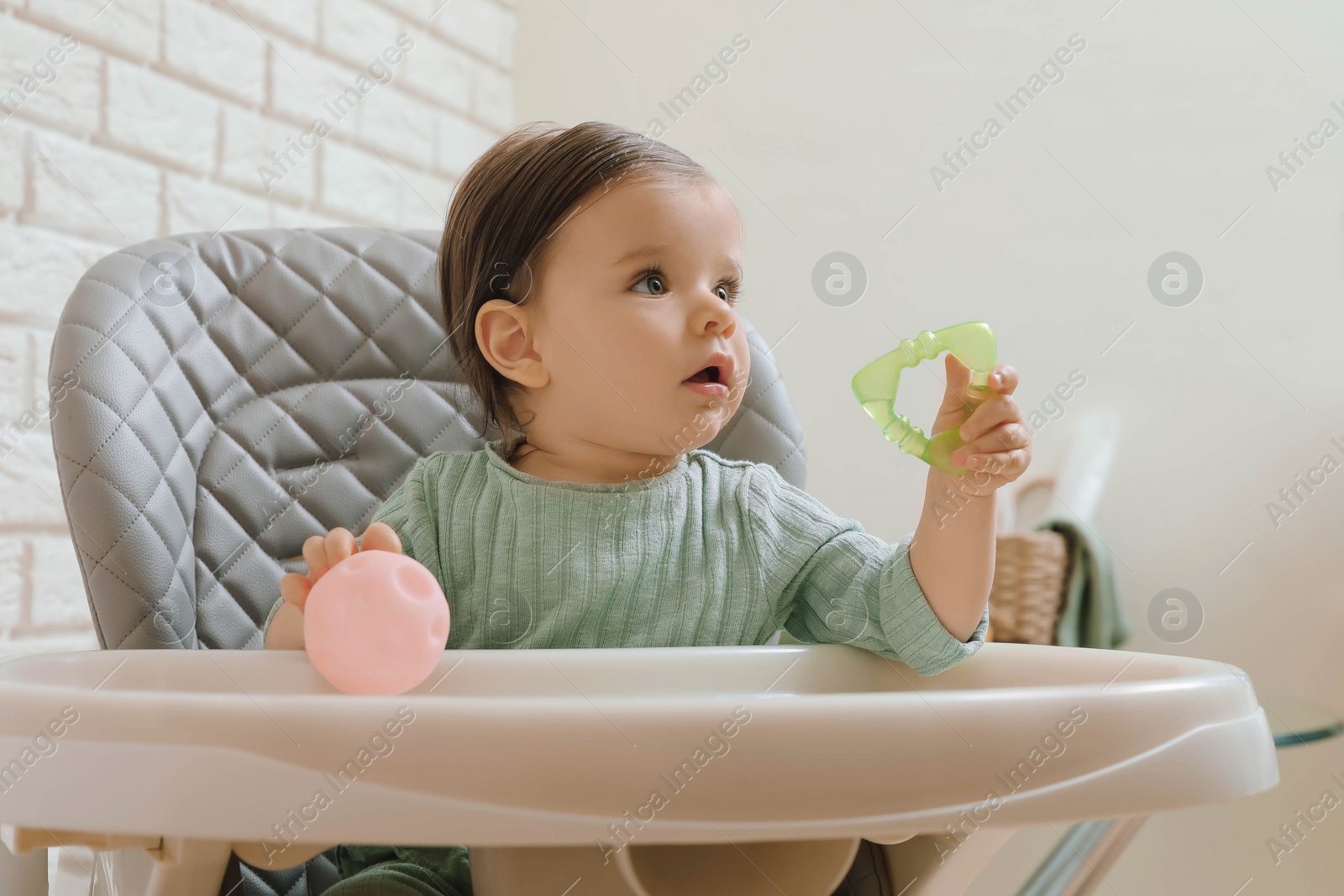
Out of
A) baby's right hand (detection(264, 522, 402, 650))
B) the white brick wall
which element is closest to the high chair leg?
baby's right hand (detection(264, 522, 402, 650))

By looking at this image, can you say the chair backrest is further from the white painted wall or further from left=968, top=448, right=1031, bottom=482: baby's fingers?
the white painted wall

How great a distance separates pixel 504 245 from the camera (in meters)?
0.82

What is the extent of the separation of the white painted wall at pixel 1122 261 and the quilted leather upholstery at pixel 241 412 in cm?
62

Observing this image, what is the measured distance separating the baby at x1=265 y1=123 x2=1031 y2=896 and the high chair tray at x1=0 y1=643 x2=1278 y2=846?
255 millimetres

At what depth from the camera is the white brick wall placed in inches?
42.3

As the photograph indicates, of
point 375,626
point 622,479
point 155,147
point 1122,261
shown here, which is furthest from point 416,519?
point 1122,261

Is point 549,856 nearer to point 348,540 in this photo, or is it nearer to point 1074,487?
point 348,540

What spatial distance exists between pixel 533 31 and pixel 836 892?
159 centimetres

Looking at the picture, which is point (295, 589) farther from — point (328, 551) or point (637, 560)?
point (637, 560)

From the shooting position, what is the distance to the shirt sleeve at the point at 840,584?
0.63 m

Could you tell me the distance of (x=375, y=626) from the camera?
50 cm

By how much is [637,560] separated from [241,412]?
0.39m

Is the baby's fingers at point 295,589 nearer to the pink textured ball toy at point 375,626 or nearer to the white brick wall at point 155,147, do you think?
the pink textured ball toy at point 375,626

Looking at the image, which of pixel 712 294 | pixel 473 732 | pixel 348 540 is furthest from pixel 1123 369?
pixel 473 732
